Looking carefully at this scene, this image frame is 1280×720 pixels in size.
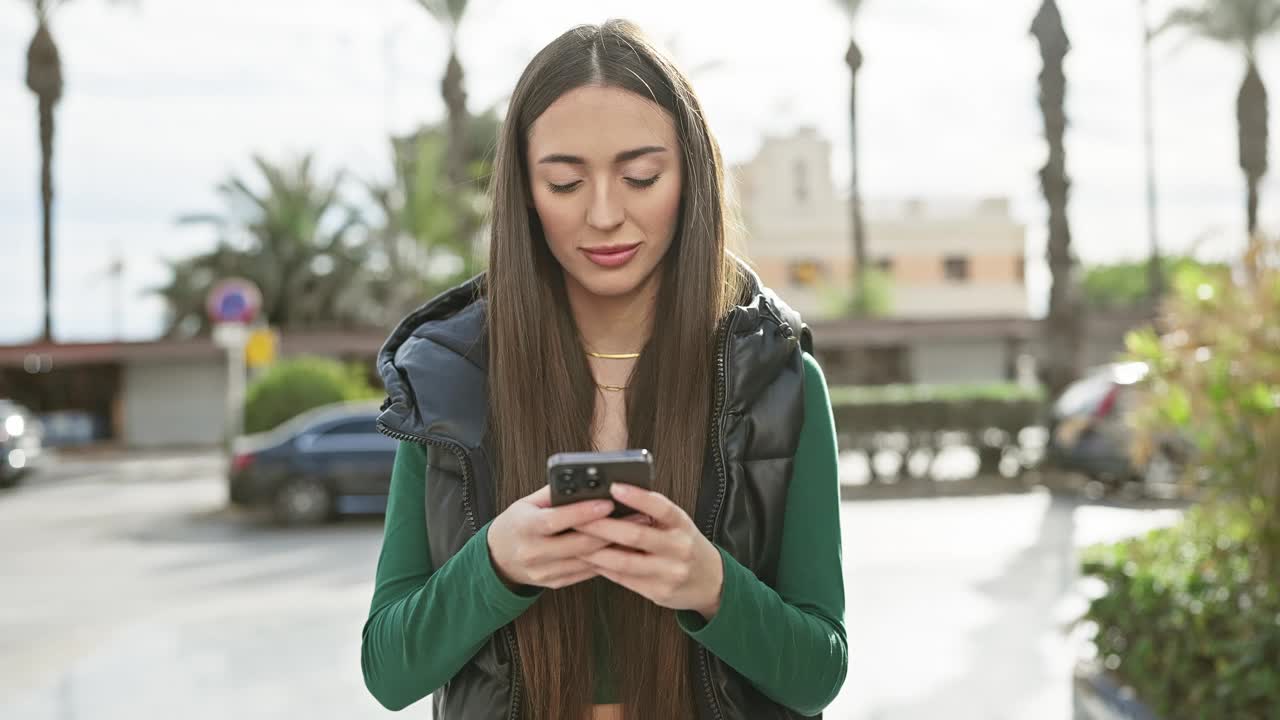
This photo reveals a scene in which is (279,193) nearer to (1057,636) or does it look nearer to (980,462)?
(980,462)

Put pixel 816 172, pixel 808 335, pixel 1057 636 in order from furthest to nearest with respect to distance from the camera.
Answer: pixel 816 172 < pixel 1057 636 < pixel 808 335

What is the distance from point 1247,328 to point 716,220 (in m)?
3.06

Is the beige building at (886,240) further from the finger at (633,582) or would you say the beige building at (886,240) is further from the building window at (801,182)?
the finger at (633,582)

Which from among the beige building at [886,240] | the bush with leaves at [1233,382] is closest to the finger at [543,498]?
the bush with leaves at [1233,382]

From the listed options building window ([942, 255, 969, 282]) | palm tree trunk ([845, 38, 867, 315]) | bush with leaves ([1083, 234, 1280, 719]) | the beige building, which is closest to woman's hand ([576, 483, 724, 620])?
bush with leaves ([1083, 234, 1280, 719])

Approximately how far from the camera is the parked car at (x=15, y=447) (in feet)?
69.3

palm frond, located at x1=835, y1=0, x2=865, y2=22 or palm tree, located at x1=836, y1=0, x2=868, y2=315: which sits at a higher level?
palm frond, located at x1=835, y1=0, x2=865, y2=22

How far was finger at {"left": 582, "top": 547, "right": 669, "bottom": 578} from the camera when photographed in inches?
57.8

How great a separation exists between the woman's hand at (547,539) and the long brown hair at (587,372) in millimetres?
240

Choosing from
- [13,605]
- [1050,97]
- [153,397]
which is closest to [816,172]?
[153,397]

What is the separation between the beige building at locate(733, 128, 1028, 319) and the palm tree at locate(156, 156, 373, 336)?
1514 cm

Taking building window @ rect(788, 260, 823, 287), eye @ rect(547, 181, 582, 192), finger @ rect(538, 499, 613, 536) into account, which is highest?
building window @ rect(788, 260, 823, 287)

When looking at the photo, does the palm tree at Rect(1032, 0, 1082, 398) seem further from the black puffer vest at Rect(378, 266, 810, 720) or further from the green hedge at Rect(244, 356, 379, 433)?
the black puffer vest at Rect(378, 266, 810, 720)

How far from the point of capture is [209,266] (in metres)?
40.6
